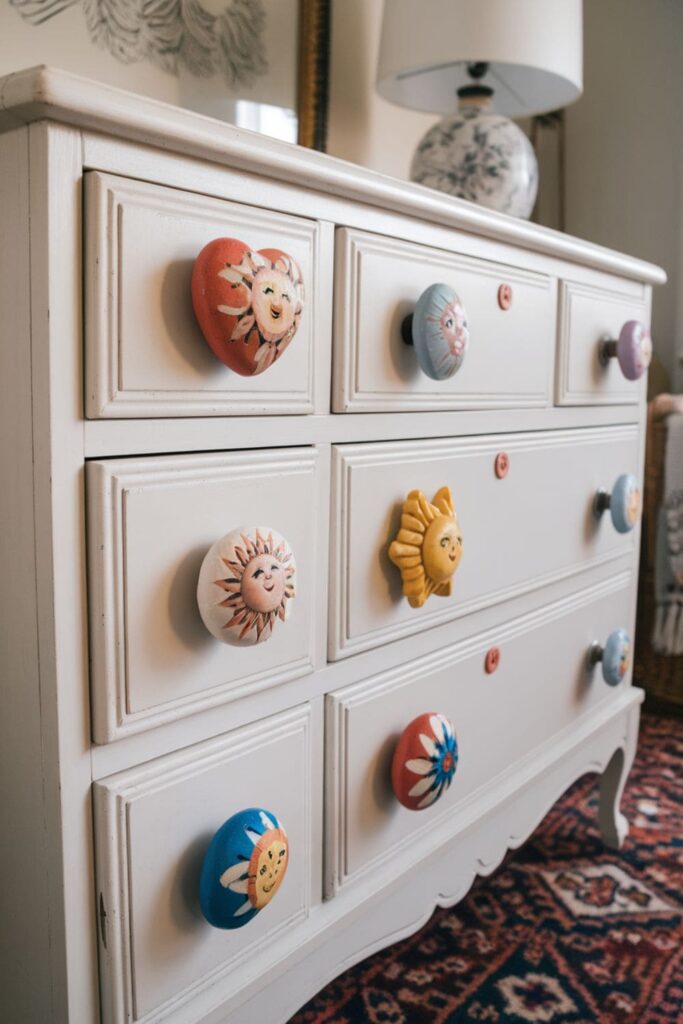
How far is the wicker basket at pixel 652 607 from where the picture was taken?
6.21 ft

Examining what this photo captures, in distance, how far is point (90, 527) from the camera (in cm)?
55

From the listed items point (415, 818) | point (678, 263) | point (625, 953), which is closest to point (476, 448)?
point (415, 818)

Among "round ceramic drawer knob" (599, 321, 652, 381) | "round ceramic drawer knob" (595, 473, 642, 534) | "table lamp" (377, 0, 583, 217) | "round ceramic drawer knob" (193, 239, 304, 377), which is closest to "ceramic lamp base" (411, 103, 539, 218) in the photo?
"table lamp" (377, 0, 583, 217)

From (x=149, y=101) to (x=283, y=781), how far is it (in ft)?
1.58

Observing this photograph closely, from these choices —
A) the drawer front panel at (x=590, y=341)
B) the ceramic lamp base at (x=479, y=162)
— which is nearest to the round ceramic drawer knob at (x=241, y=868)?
the drawer front panel at (x=590, y=341)

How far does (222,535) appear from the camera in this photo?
24.5 inches

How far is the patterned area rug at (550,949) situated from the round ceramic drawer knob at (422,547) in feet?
1.67

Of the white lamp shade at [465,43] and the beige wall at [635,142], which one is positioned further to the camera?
the beige wall at [635,142]

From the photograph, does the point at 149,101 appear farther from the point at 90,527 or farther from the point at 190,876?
the point at 190,876

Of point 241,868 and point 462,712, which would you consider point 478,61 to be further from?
point 241,868

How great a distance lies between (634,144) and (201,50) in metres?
1.43

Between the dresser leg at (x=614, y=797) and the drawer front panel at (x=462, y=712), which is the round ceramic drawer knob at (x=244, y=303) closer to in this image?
the drawer front panel at (x=462, y=712)

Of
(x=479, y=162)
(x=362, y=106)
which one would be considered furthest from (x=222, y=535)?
(x=362, y=106)

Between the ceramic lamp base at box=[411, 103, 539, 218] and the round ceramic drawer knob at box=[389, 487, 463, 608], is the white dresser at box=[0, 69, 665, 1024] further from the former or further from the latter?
the ceramic lamp base at box=[411, 103, 539, 218]
